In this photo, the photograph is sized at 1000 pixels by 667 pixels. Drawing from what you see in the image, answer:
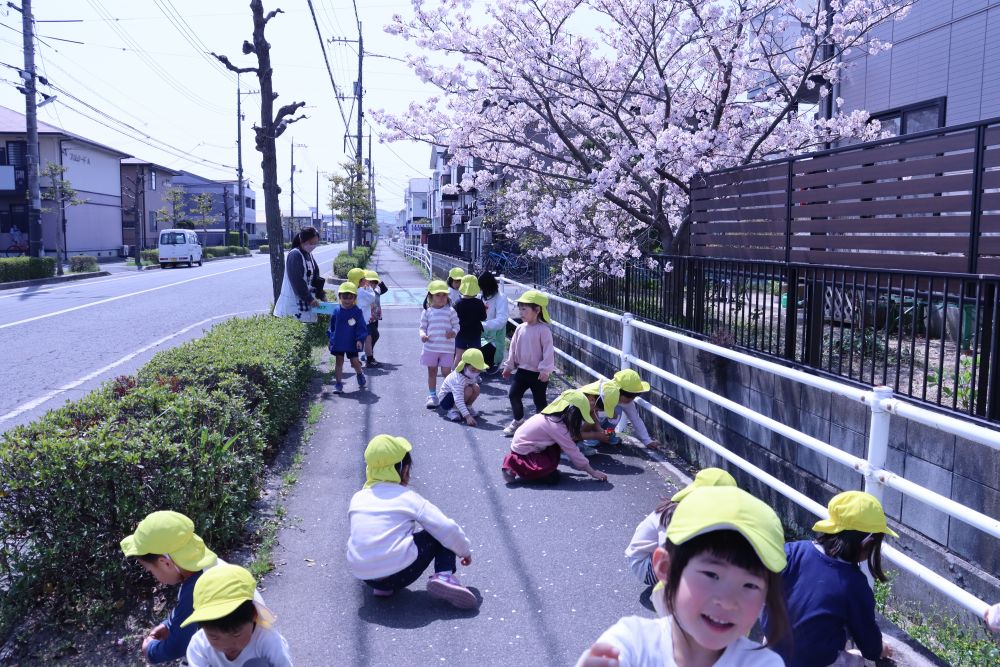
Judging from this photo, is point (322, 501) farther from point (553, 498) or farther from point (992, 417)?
point (992, 417)

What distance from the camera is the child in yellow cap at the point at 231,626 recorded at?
272cm

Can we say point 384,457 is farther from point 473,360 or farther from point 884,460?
point 473,360

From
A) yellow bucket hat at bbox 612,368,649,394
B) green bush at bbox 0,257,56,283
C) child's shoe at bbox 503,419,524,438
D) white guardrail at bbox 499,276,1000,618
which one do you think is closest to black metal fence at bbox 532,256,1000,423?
white guardrail at bbox 499,276,1000,618

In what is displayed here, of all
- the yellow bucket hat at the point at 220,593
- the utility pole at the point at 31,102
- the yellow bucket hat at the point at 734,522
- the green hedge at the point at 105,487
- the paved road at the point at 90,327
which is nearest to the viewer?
the yellow bucket hat at the point at 734,522

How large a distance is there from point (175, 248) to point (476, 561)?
38823mm

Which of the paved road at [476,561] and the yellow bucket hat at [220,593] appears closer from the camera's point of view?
the yellow bucket hat at [220,593]

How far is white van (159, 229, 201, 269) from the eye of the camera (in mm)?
39469

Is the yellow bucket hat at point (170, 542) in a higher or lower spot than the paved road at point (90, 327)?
higher

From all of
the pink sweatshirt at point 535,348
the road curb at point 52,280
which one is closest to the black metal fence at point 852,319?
the pink sweatshirt at point 535,348

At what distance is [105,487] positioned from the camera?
389 centimetres

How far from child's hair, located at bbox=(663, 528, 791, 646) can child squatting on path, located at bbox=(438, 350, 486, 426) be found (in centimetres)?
610

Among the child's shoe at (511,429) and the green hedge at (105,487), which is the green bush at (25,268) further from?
the green hedge at (105,487)

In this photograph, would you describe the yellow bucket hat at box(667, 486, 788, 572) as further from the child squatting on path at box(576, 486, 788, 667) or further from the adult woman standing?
the adult woman standing

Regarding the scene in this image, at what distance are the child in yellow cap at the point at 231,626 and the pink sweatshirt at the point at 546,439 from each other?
127 inches
